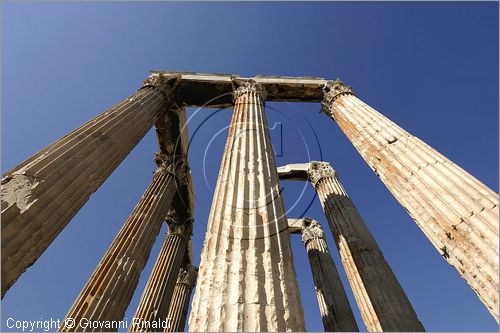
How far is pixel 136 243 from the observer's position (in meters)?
11.3

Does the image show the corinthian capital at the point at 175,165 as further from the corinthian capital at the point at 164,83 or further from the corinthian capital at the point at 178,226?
the corinthian capital at the point at 164,83

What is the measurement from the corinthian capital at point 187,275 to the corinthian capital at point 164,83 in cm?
1156

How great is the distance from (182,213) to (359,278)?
1057 cm

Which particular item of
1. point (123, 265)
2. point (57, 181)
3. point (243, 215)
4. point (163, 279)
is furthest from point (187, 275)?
point (243, 215)

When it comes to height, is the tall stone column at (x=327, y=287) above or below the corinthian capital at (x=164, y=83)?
below

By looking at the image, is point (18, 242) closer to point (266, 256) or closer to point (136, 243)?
point (266, 256)

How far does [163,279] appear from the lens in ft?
45.0

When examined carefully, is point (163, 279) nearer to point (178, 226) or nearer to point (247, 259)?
point (178, 226)

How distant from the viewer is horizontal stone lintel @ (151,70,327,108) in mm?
14422

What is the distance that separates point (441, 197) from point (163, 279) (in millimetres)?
11738

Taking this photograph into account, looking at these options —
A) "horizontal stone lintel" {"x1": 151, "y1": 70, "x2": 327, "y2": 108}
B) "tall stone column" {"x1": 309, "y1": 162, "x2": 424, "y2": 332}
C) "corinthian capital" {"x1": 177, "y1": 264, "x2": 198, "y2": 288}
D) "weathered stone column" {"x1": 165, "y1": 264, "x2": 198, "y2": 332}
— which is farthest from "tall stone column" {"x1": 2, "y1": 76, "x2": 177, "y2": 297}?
"corinthian capital" {"x1": 177, "y1": 264, "x2": 198, "y2": 288}

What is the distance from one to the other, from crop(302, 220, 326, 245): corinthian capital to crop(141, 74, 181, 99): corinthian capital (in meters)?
11.5

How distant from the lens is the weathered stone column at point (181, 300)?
15847 millimetres

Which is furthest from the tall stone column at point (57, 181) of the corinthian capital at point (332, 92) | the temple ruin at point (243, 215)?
the corinthian capital at point (332, 92)
